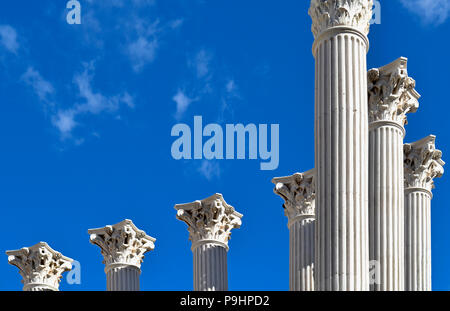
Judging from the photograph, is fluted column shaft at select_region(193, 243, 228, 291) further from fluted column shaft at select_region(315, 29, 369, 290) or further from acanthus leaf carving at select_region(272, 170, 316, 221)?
fluted column shaft at select_region(315, 29, 369, 290)

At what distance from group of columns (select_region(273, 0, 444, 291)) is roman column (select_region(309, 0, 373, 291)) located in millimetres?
36

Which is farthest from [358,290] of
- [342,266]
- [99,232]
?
[99,232]

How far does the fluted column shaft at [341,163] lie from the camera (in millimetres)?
44469

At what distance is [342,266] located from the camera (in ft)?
145

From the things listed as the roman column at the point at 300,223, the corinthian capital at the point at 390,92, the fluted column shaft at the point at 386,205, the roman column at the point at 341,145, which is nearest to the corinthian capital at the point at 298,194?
the roman column at the point at 300,223

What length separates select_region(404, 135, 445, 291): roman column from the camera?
55656 mm

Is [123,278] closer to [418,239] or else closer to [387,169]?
[418,239]

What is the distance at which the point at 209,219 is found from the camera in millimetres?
66375

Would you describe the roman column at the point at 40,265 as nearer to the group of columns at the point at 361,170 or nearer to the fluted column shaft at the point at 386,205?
the group of columns at the point at 361,170

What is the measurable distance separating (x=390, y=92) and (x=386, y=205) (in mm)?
5590

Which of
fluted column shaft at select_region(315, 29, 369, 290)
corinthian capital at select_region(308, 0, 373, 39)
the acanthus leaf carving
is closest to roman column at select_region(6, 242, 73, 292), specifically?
the acanthus leaf carving
